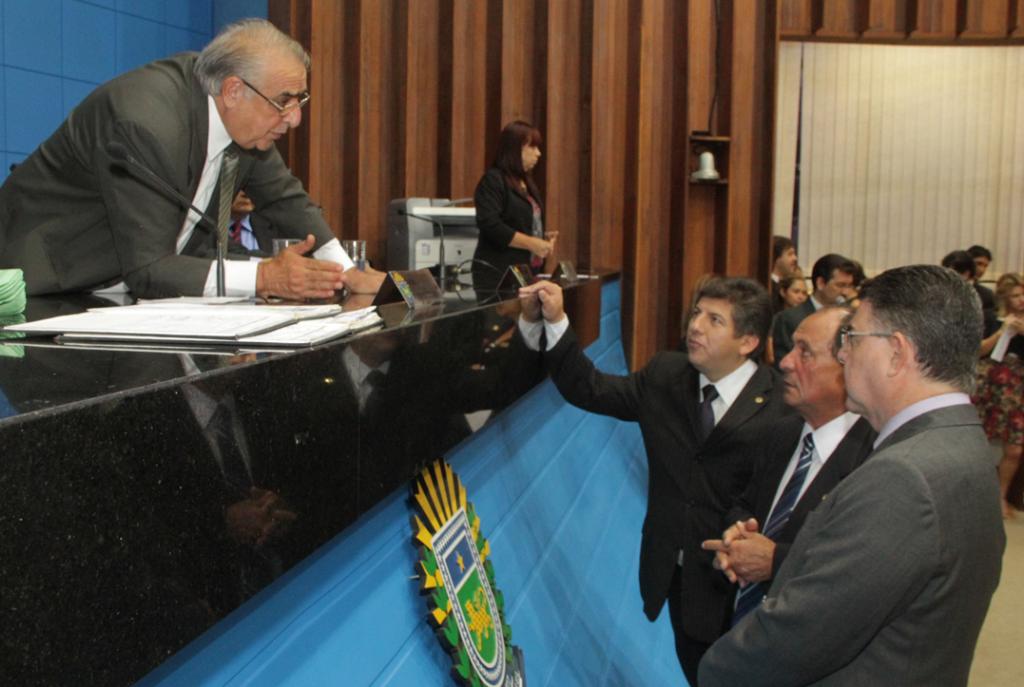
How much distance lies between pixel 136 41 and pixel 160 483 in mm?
5460

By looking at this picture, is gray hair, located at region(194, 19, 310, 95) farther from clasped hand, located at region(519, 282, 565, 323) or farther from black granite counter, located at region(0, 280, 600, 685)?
black granite counter, located at region(0, 280, 600, 685)

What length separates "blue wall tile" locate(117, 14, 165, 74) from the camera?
5.64 meters

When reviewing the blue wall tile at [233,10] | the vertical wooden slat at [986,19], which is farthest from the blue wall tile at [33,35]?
the vertical wooden slat at [986,19]

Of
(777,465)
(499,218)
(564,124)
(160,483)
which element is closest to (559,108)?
(564,124)

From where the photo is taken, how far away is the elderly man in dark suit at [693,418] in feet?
9.01

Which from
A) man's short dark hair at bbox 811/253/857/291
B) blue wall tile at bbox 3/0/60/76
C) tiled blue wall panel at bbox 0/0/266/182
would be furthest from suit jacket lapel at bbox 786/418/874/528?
blue wall tile at bbox 3/0/60/76

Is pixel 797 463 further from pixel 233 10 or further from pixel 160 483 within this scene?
pixel 233 10

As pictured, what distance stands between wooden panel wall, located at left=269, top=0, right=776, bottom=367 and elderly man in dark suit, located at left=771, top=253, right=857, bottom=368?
4.20ft

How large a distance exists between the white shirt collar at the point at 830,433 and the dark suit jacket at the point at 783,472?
5 cm

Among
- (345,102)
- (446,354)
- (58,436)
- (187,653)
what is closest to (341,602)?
(187,653)

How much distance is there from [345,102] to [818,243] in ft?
15.1

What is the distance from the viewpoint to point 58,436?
75cm

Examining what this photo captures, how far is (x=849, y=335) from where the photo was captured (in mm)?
1683

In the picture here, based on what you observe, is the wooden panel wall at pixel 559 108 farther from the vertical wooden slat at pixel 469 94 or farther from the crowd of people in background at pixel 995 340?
the crowd of people in background at pixel 995 340
